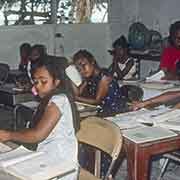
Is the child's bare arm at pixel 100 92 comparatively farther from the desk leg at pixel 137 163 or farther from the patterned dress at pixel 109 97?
the desk leg at pixel 137 163

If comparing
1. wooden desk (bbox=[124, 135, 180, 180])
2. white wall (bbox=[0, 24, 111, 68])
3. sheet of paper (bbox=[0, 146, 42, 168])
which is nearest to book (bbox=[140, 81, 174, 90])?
wooden desk (bbox=[124, 135, 180, 180])

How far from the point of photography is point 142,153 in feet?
8.13

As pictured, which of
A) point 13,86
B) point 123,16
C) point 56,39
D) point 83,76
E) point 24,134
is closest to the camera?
point 24,134

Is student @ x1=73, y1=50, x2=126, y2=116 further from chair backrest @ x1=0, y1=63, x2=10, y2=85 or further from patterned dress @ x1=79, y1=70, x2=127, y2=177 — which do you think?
chair backrest @ x1=0, y1=63, x2=10, y2=85

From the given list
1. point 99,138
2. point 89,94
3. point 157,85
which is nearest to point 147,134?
point 99,138

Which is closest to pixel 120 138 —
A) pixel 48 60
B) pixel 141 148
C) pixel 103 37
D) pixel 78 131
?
pixel 141 148

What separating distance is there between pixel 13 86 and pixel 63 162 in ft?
10.0

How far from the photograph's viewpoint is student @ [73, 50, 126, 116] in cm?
392

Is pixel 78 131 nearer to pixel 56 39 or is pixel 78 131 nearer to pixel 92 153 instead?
pixel 92 153

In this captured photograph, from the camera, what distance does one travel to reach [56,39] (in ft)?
25.5

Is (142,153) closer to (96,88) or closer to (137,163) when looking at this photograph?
(137,163)

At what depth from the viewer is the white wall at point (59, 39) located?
7316 mm

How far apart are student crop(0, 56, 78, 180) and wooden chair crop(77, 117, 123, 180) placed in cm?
13

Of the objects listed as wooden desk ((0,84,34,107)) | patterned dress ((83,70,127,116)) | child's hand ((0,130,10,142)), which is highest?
child's hand ((0,130,10,142))
